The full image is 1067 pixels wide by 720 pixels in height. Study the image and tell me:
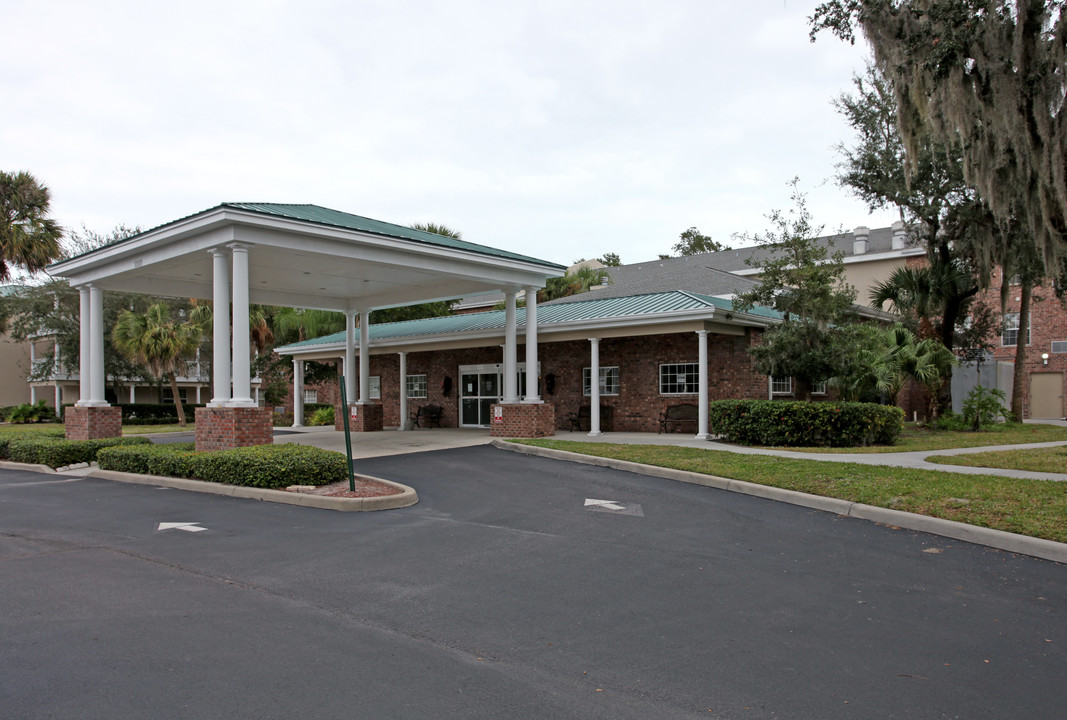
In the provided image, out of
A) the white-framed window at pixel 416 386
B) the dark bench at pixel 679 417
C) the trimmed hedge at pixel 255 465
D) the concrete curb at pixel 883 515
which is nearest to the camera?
the concrete curb at pixel 883 515

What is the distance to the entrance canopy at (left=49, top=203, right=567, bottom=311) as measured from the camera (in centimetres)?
1442

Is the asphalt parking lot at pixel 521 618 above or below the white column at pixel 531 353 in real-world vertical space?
below

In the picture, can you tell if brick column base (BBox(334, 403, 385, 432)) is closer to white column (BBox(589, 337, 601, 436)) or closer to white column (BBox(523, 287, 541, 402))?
white column (BBox(523, 287, 541, 402))

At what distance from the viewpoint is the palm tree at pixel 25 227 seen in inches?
1078

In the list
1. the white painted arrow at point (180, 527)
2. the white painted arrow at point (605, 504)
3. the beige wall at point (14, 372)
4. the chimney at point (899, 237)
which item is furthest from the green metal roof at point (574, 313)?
the beige wall at point (14, 372)

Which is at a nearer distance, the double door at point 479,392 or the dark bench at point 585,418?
the dark bench at point 585,418

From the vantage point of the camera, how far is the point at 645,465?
12953 mm

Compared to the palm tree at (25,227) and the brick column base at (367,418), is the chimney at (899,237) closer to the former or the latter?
the brick column base at (367,418)

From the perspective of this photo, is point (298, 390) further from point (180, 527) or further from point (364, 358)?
point (180, 527)

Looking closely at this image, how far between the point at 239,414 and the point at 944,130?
12.3 metres

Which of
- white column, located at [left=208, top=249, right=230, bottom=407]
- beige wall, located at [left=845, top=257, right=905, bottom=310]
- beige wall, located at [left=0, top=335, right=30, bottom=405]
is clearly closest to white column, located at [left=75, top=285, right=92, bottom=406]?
white column, located at [left=208, top=249, right=230, bottom=407]

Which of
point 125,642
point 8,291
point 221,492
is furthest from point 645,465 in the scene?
point 8,291

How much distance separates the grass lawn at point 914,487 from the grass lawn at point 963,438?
10.4 feet

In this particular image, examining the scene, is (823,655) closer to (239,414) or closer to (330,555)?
(330,555)
